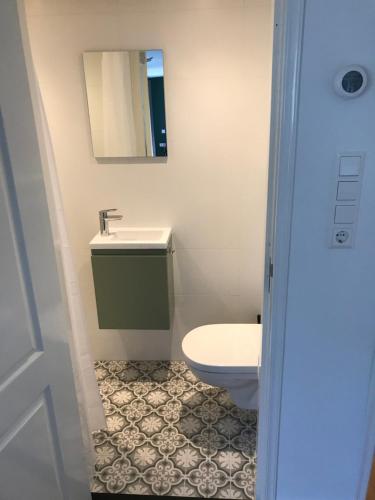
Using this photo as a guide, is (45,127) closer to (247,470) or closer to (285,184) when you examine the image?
(285,184)

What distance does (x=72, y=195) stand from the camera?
2189mm

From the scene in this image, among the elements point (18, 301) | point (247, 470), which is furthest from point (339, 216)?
point (247, 470)

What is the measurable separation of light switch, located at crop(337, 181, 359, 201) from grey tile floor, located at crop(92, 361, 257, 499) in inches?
52.8

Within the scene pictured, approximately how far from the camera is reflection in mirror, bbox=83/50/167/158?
1.93 metres

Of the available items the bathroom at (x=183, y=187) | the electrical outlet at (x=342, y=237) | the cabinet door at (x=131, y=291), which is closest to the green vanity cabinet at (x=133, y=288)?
the cabinet door at (x=131, y=291)

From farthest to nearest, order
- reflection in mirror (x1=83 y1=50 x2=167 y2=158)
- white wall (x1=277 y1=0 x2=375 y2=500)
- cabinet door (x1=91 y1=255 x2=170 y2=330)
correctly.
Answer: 1. cabinet door (x1=91 y1=255 x2=170 y2=330)
2. reflection in mirror (x1=83 y1=50 x2=167 y2=158)
3. white wall (x1=277 y1=0 x2=375 y2=500)

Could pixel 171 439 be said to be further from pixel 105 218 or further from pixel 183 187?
pixel 183 187

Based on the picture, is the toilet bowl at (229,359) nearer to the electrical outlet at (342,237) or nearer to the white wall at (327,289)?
the white wall at (327,289)

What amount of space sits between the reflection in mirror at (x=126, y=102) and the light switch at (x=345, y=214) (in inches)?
50.9

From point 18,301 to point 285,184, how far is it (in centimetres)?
78

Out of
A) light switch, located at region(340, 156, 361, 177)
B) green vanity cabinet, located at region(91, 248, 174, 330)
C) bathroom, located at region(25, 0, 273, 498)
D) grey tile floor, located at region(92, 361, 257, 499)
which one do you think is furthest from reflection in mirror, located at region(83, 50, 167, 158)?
grey tile floor, located at region(92, 361, 257, 499)

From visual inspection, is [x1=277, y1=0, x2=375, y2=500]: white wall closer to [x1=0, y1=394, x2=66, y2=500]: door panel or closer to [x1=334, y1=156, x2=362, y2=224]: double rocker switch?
[x1=334, y1=156, x2=362, y2=224]: double rocker switch

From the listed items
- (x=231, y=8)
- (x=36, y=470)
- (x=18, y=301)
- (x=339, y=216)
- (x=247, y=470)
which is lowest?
(x=247, y=470)

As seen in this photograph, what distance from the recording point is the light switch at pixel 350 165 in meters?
0.93
